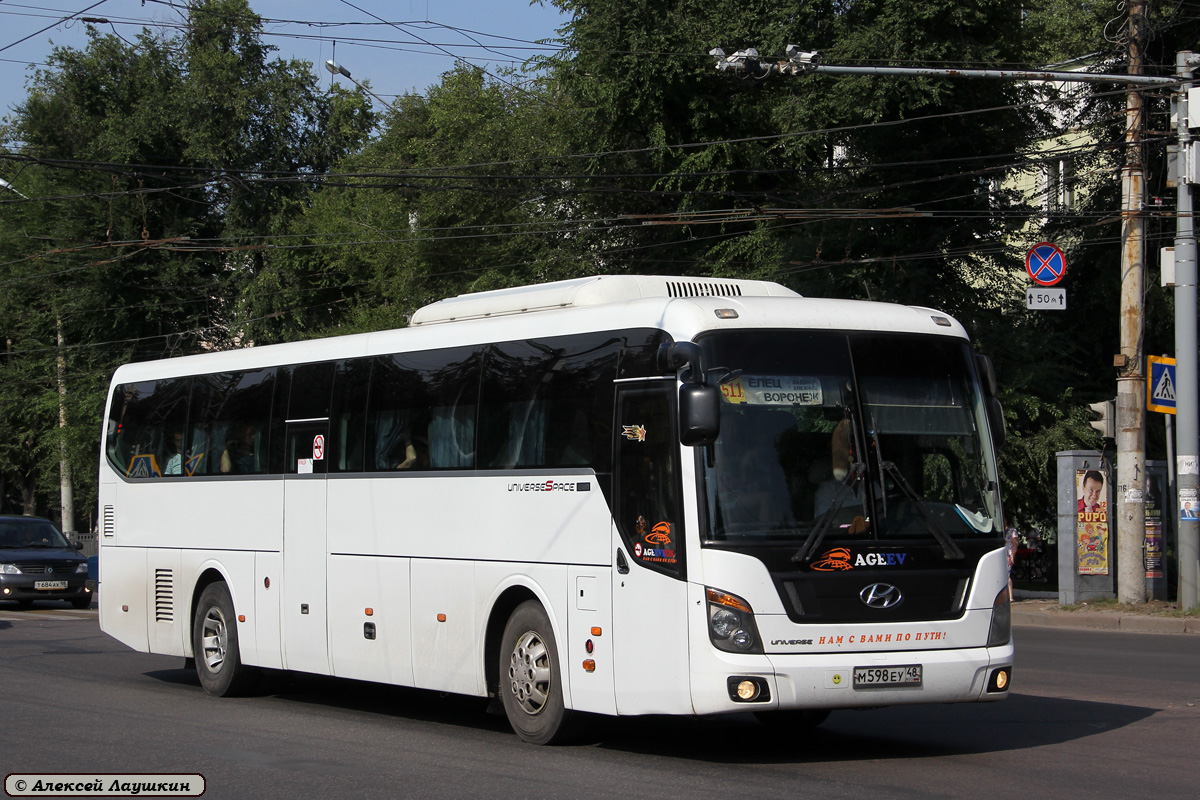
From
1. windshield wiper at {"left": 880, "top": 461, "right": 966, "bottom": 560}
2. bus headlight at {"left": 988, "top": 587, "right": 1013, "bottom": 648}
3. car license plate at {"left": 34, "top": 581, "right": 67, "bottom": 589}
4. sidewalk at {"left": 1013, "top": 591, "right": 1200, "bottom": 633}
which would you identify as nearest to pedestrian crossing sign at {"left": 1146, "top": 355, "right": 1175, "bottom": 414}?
sidewalk at {"left": 1013, "top": 591, "right": 1200, "bottom": 633}

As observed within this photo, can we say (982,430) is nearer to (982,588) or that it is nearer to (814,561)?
(982,588)

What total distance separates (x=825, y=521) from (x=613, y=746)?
7.62ft

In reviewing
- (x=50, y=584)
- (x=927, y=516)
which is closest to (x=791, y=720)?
(x=927, y=516)

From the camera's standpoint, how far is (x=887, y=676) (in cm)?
860

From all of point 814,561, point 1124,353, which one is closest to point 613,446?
point 814,561

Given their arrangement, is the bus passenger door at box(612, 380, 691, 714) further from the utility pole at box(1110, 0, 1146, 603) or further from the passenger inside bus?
the utility pole at box(1110, 0, 1146, 603)

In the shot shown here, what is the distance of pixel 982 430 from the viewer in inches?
373

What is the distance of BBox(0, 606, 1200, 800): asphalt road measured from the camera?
7938mm

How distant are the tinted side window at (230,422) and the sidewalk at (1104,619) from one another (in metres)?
13.3

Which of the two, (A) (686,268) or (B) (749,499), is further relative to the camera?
(A) (686,268)

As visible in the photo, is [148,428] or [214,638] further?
[148,428]

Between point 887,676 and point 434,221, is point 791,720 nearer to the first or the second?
point 887,676

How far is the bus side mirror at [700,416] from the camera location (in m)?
8.23

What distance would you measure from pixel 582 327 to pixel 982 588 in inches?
126
